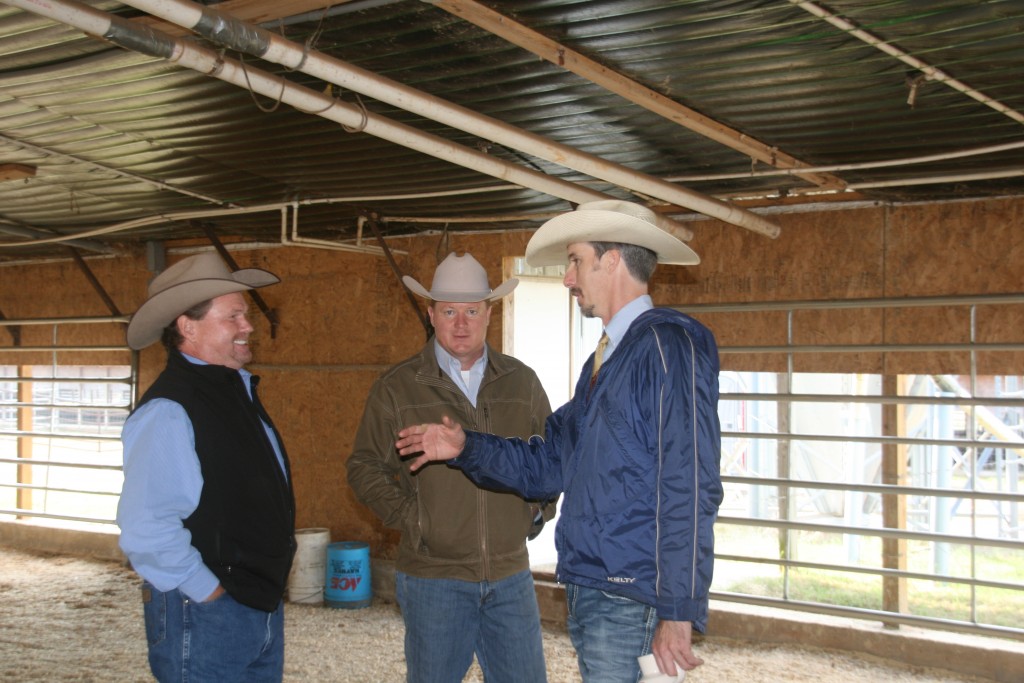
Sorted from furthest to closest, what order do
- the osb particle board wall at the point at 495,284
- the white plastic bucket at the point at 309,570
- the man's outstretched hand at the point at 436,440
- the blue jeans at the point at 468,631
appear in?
the white plastic bucket at the point at 309,570, the osb particle board wall at the point at 495,284, the blue jeans at the point at 468,631, the man's outstretched hand at the point at 436,440

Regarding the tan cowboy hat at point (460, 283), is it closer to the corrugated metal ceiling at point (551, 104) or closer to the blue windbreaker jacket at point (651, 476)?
the corrugated metal ceiling at point (551, 104)

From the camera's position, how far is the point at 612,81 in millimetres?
3352

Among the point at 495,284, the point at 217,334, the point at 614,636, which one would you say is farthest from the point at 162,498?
the point at 495,284

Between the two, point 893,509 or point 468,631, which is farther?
point 893,509

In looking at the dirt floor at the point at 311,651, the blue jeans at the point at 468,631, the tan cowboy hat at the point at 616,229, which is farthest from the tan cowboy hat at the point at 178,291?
the dirt floor at the point at 311,651

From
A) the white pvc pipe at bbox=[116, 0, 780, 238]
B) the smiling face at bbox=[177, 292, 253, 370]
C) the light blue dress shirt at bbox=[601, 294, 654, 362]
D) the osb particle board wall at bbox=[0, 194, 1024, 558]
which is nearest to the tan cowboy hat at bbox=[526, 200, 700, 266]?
the light blue dress shirt at bbox=[601, 294, 654, 362]

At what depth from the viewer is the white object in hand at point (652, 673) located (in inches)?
80.6

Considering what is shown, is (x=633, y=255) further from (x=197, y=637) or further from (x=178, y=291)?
(x=197, y=637)

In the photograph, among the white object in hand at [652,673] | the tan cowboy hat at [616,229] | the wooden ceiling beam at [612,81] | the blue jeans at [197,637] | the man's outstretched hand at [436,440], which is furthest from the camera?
the wooden ceiling beam at [612,81]

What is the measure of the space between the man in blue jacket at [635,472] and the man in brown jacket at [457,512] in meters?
0.85

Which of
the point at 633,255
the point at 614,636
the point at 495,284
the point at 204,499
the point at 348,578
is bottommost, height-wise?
the point at 348,578

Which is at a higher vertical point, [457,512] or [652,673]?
[457,512]

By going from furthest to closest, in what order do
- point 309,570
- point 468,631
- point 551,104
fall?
point 309,570, point 551,104, point 468,631

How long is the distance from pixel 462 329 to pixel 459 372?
0.15 metres
